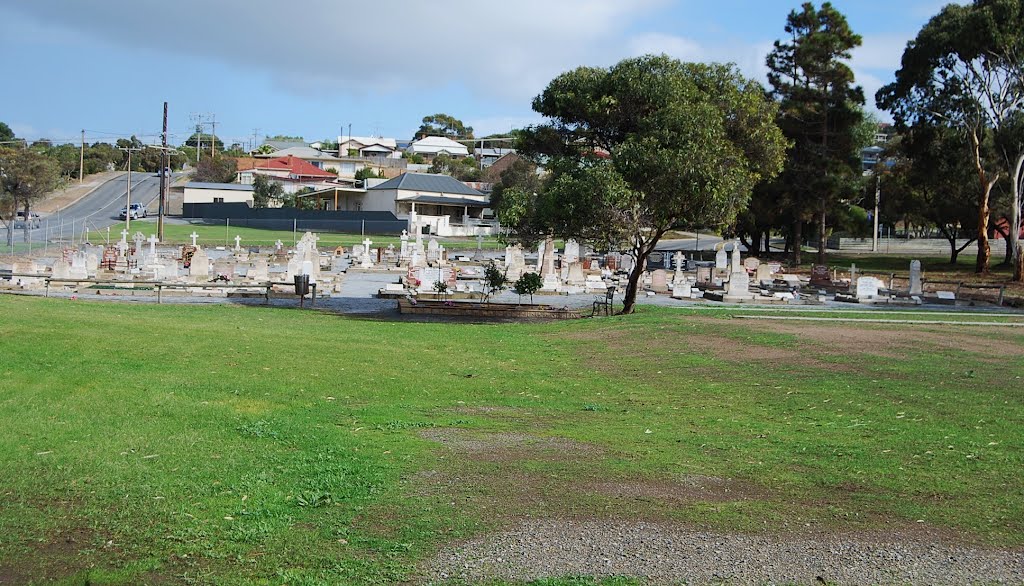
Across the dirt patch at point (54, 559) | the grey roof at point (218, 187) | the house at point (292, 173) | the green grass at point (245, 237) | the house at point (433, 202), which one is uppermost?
the house at point (292, 173)

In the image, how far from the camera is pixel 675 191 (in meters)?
25.5

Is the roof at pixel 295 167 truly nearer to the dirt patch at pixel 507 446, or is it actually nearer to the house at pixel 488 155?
the house at pixel 488 155

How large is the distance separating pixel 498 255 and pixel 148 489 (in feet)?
189

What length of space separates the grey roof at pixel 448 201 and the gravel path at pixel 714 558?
87.8 meters

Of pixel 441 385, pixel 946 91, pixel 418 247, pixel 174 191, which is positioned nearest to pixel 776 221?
pixel 946 91

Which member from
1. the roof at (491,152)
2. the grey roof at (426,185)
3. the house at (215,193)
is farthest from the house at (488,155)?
the house at (215,193)

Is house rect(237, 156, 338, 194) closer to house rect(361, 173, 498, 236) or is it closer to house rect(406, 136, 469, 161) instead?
house rect(361, 173, 498, 236)

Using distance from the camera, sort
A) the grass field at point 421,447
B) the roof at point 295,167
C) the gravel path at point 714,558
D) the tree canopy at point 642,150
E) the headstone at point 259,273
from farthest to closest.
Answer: the roof at point 295,167, the headstone at point 259,273, the tree canopy at point 642,150, the grass field at point 421,447, the gravel path at point 714,558

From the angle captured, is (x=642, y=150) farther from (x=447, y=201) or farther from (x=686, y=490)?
(x=447, y=201)

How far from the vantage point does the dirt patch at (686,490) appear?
7.71 meters

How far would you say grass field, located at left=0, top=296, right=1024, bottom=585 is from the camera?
655 cm

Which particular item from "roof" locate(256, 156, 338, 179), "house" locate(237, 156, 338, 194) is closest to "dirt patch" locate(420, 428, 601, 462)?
"house" locate(237, 156, 338, 194)

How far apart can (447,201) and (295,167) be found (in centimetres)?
3793

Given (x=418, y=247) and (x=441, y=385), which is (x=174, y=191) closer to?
(x=418, y=247)
